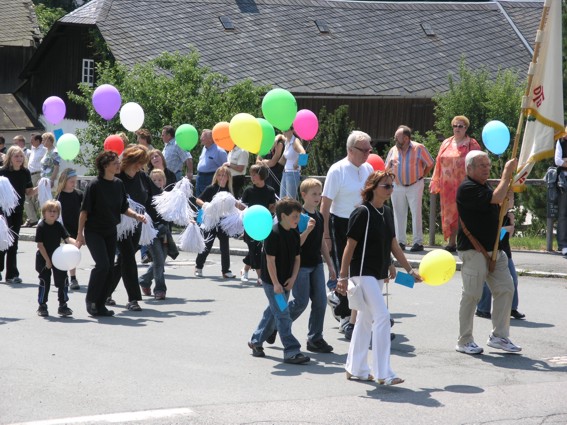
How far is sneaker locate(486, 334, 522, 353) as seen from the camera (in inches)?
401

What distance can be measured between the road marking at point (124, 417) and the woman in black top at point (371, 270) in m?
1.66

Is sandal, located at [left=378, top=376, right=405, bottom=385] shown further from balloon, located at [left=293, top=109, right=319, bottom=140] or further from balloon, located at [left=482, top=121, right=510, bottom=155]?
balloon, located at [left=293, top=109, right=319, bottom=140]

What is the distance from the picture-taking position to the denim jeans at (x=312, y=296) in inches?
395

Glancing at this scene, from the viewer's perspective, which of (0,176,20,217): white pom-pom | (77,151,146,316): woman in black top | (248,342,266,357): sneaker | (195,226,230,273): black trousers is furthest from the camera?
(195,226,230,273): black trousers

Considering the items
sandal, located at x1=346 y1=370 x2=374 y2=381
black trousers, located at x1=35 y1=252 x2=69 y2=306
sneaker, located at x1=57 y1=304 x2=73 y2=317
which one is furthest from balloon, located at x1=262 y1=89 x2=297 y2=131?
sandal, located at x1=346 y1=370 x2=374 y2=381

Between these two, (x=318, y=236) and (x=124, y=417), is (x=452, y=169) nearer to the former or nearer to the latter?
(x=318, y=236)

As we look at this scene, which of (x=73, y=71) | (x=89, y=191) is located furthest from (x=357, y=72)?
(x=89, y=191)

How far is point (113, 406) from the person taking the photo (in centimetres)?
796

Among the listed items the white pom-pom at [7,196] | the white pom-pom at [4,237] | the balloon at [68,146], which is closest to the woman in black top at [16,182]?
the white pom-pom at [7,196]

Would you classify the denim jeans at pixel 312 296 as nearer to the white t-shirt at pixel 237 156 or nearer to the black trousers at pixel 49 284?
the black trousers at pixel 49 284

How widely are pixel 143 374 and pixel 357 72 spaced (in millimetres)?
38548

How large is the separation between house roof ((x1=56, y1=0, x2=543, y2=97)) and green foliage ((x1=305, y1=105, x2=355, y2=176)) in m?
13.8

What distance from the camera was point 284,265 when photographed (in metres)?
9.69

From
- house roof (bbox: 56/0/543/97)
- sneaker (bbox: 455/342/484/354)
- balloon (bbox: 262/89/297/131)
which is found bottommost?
sneaker (bbox: 455/342/484/354)
